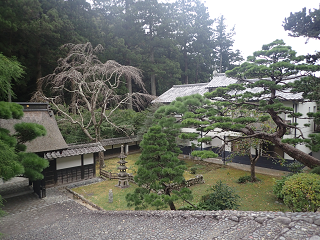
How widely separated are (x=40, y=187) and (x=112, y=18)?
978 inches

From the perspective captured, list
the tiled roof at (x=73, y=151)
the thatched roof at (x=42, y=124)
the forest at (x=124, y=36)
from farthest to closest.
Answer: the forest at (x=124, y=36) < the tiled roof at (x=73, y=151) < the thatched roof at (x=42, y=124)

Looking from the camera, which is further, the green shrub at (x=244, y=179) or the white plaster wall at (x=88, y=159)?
the white plaster wall at (x=88, y=159)

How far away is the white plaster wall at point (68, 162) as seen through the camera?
13527 mm

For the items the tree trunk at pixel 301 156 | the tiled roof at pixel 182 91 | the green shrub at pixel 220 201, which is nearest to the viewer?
the tree trunk at pixel 301 156

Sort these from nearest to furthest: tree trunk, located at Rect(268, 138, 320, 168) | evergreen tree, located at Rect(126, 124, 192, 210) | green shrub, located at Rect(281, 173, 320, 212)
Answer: green shrub, located at Rect(281, 173, 320, 212), tree trunk, located at Rect(268, 138, 320, 168), evergreen tree, located at Rect(126, 124, 192, 210)

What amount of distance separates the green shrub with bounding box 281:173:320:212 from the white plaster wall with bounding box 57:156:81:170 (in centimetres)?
1195

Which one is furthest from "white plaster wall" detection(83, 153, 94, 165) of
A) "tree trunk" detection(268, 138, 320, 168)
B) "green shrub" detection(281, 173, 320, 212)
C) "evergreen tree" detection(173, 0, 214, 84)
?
"evergreen tree" detection(173, 0, 214, 84)

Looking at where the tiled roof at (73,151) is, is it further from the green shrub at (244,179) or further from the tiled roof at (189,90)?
the green shrub at (244,179)

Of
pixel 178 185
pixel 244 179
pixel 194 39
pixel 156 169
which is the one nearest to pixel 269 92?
pixel 156 169

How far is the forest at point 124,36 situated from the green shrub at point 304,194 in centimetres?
1303

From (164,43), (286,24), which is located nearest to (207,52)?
(164,43)

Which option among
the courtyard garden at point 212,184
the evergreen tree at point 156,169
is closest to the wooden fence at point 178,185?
the courtyard garden at point 212,184

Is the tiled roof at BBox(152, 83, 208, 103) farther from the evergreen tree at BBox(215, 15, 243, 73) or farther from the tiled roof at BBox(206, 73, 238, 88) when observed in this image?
the evergreen tree at BBox(215, 15, 243, 73)

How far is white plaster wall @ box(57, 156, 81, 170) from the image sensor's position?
13527mm
